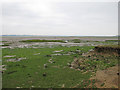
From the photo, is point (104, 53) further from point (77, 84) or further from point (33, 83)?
point (33, 83)

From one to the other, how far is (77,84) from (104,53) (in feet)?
46.2

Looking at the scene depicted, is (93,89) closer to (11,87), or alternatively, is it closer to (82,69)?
(82,69)

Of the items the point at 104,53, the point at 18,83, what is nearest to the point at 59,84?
the point at 18,83

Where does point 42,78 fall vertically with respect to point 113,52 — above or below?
below

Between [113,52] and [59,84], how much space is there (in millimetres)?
15064

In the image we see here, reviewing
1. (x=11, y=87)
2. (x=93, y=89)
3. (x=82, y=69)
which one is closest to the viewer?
(x=93, y=89)

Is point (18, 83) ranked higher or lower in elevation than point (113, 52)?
lower

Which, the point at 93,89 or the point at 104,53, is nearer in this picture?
the point at 93,89

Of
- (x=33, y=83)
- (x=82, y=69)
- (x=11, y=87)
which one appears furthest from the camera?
(x=82, y=69)

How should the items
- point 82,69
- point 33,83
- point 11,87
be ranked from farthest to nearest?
point 82,69 < point 33,83 < point 11,87

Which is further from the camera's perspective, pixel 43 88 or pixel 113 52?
pixel 113 52

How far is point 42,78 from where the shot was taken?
999 centimetres

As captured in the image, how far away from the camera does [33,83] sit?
29.4ft

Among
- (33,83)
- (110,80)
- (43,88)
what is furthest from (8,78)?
(110,80)
